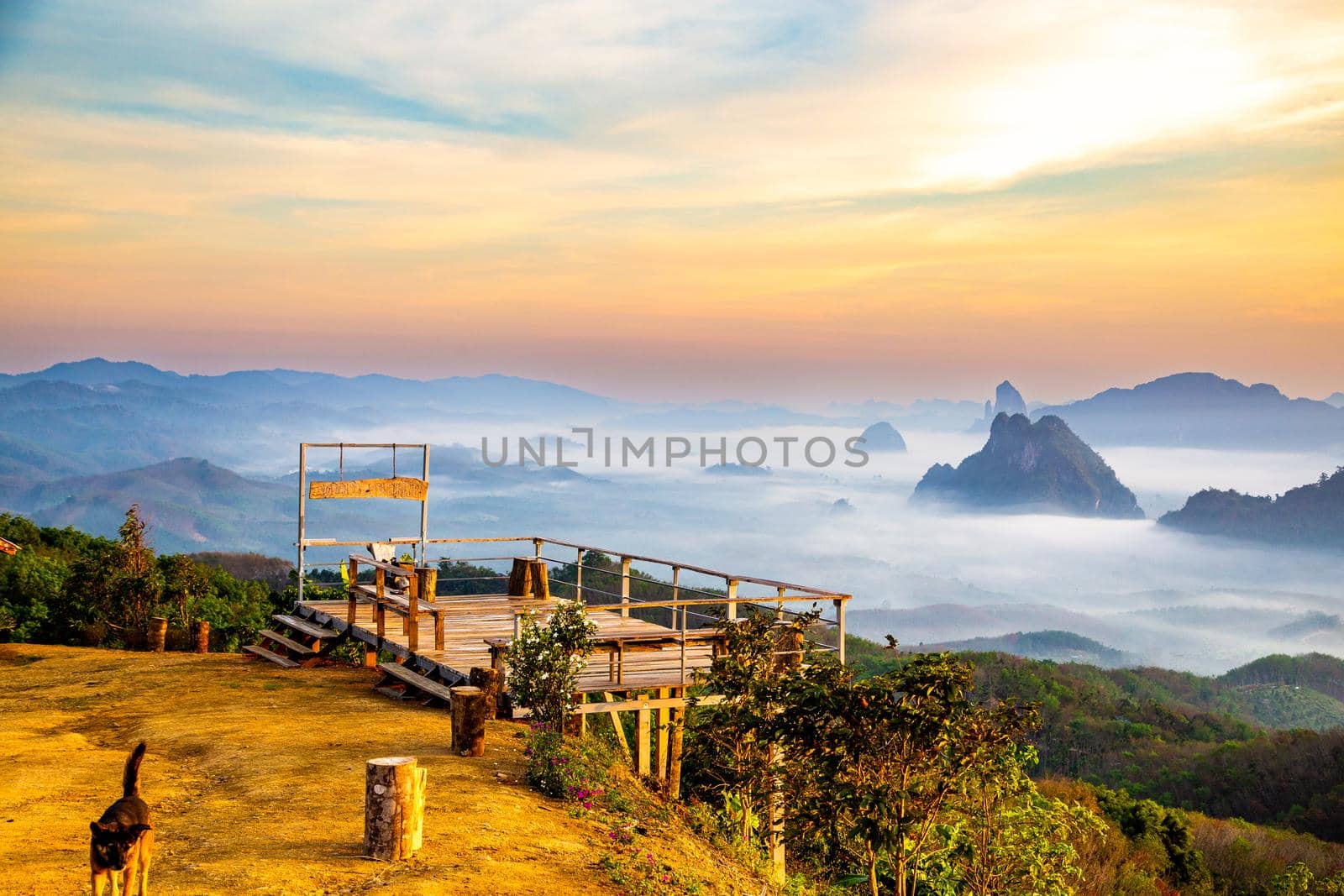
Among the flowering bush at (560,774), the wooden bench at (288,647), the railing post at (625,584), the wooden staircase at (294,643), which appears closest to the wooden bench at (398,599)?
the wooden staircase at (294,643)

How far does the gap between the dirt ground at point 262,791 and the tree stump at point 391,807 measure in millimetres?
143

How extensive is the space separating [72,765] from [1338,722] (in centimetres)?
13652

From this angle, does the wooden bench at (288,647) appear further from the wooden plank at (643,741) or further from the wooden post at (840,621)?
the wooden post at (840,621)

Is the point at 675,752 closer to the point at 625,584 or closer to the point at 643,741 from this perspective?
the point at 643,741

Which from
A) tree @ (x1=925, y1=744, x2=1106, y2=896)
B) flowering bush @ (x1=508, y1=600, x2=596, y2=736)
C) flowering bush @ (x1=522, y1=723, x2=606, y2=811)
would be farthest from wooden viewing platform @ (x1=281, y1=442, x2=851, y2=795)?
tree @ (x1=925, y1=744, x2=1106, y2=896)

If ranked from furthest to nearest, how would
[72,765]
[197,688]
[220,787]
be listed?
[197,688], [72,765], [220,787]

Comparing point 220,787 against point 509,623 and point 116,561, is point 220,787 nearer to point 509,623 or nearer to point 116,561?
point 509,623

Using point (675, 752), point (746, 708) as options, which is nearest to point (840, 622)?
point (675, 752)

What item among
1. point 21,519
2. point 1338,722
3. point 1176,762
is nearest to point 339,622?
point 21,519

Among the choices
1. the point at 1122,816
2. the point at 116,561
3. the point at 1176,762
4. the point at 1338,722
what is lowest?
the point at 1338,722

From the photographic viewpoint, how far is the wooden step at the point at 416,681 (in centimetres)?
1346

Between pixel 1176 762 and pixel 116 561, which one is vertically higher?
pixel 116 561

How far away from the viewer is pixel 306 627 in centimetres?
1769

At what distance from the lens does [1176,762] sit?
2443 inches
